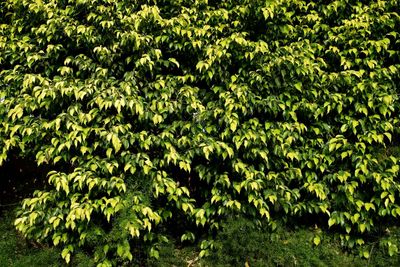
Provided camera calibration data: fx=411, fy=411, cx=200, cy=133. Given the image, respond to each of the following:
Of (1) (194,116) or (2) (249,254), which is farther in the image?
(1) (194,116)

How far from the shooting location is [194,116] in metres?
4.96

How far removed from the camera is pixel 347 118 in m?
5.14

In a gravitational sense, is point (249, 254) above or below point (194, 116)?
below

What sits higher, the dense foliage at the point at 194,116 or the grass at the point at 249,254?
the dense foliage at the point at 194,116

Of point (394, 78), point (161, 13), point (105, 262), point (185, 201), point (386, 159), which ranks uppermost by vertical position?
point (161, 13)

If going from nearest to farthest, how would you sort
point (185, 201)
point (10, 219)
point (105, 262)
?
point (105, 262), point (185, 201), point (10, 219)

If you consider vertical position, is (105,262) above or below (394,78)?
below

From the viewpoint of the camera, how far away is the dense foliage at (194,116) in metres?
4.59

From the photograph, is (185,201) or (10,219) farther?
(10,219)

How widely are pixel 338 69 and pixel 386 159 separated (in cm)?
133

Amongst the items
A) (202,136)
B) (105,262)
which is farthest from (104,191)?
(202,136)

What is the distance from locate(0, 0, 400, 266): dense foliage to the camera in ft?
15.1

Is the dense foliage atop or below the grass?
atop

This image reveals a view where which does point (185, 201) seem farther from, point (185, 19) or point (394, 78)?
point (394, 78)
